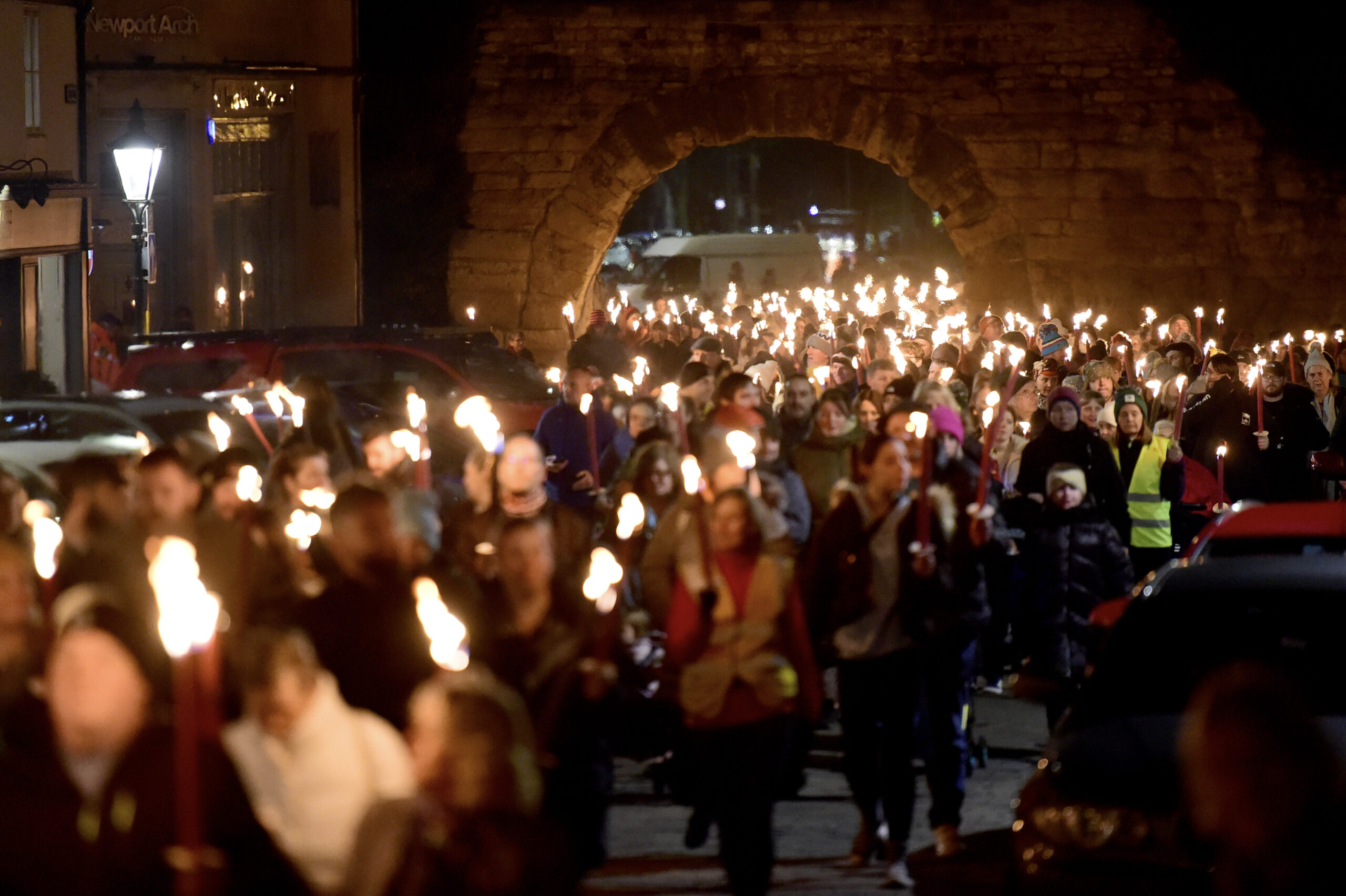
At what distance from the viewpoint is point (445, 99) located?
2633 centimetres

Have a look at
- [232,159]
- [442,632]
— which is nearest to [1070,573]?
[442,632]

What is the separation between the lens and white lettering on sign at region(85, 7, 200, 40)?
A: 82.8 ft

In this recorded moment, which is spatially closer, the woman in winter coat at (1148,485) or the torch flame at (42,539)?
the torch flame at (42,539)

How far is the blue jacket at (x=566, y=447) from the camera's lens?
11883 mm

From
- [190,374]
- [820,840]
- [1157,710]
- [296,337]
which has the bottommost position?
[820,840]

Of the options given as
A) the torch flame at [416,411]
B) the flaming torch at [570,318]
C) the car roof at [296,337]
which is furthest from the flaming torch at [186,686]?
the flaming torch at [570,318]

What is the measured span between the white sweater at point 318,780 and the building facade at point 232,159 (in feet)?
65.6

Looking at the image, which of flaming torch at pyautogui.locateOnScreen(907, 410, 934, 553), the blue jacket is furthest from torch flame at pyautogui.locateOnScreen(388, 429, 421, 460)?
flaming torch at pyautogui.locateOnScreen(907, 410, 934, 553)

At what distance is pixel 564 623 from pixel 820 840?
2.50 m

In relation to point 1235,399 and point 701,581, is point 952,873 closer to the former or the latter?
point 701,581

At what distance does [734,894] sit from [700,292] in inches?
1378

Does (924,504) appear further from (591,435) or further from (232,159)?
(232,159)

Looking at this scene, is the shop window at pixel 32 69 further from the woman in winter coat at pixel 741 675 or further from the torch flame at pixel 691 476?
the woman in winter coat at pixel 741 675

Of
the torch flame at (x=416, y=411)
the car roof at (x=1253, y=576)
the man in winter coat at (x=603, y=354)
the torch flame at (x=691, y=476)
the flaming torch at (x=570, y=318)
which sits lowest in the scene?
the car roof at (x=1253, y=576)
